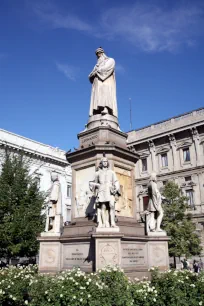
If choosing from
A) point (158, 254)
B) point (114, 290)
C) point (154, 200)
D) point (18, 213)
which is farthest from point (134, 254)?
point (18, 213)

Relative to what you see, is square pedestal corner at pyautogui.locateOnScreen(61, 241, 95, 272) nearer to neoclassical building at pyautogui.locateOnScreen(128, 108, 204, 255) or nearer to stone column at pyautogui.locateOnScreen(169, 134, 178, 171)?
neoclassical building at pyautogui.locateOnScreen(128, 108, 204, 255)

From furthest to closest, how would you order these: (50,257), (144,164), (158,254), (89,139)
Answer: (144,164) < (89,139) < (158,254) < (50,257)

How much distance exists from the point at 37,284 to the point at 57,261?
9.81 ft

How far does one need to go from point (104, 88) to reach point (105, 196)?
5321 mm

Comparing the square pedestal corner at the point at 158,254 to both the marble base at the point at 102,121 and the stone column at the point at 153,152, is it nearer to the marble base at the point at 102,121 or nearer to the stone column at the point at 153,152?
the marble base at the point at 102,121

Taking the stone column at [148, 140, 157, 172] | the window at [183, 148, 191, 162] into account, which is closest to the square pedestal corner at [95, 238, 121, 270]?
the window at [183, 148, 191, 162]

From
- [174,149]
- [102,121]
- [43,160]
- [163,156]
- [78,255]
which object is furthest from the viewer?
[43,160]

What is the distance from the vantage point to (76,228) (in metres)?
10.2

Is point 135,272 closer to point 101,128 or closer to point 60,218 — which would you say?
point 60,218

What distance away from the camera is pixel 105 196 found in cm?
922

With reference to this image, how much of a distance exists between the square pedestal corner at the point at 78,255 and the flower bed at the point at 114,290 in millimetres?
1955

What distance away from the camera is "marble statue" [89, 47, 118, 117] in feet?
41.3

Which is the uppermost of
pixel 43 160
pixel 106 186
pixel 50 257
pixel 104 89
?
pixel 43 160

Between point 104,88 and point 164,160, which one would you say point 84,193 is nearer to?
point 104,88
